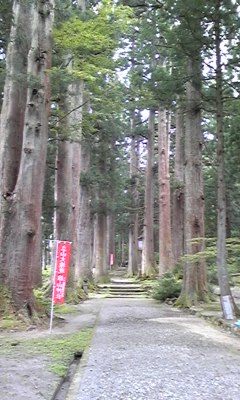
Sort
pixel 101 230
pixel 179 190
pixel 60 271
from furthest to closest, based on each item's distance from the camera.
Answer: pixel 101 230 < pixel 179 190 < pixel 60 271

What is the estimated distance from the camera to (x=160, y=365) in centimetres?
487

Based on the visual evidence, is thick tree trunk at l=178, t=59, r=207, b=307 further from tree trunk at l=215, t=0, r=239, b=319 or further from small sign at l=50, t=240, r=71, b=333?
small sign at l=50, t=240, r=71, b=333

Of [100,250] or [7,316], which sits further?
[100,250]

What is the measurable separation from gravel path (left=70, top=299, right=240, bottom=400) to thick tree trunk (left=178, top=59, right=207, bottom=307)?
3476mm

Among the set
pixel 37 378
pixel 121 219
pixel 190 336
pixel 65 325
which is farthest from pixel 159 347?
pixel 121 219

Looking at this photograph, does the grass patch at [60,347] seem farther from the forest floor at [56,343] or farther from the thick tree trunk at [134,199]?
the thick tree trunk at [134,199]

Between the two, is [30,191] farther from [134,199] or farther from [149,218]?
[134,199]

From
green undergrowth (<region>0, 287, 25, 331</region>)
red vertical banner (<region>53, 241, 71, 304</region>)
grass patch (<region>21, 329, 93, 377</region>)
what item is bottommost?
grass patch (<region>21, 329, 93, 377</region>)

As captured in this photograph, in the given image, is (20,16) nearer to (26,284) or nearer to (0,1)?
(0,1)

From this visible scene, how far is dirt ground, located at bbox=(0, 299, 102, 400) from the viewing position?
12.7ft

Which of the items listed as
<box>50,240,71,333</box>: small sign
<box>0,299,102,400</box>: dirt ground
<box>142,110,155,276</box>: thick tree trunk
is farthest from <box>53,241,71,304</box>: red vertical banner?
<box>142,110,155,276</box>: thick tree trunk

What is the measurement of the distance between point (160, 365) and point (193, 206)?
275 inches

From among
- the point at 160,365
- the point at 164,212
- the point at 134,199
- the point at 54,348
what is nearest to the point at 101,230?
the point at 164,212

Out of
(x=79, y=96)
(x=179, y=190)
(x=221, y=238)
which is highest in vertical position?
(x=79, y=96)
